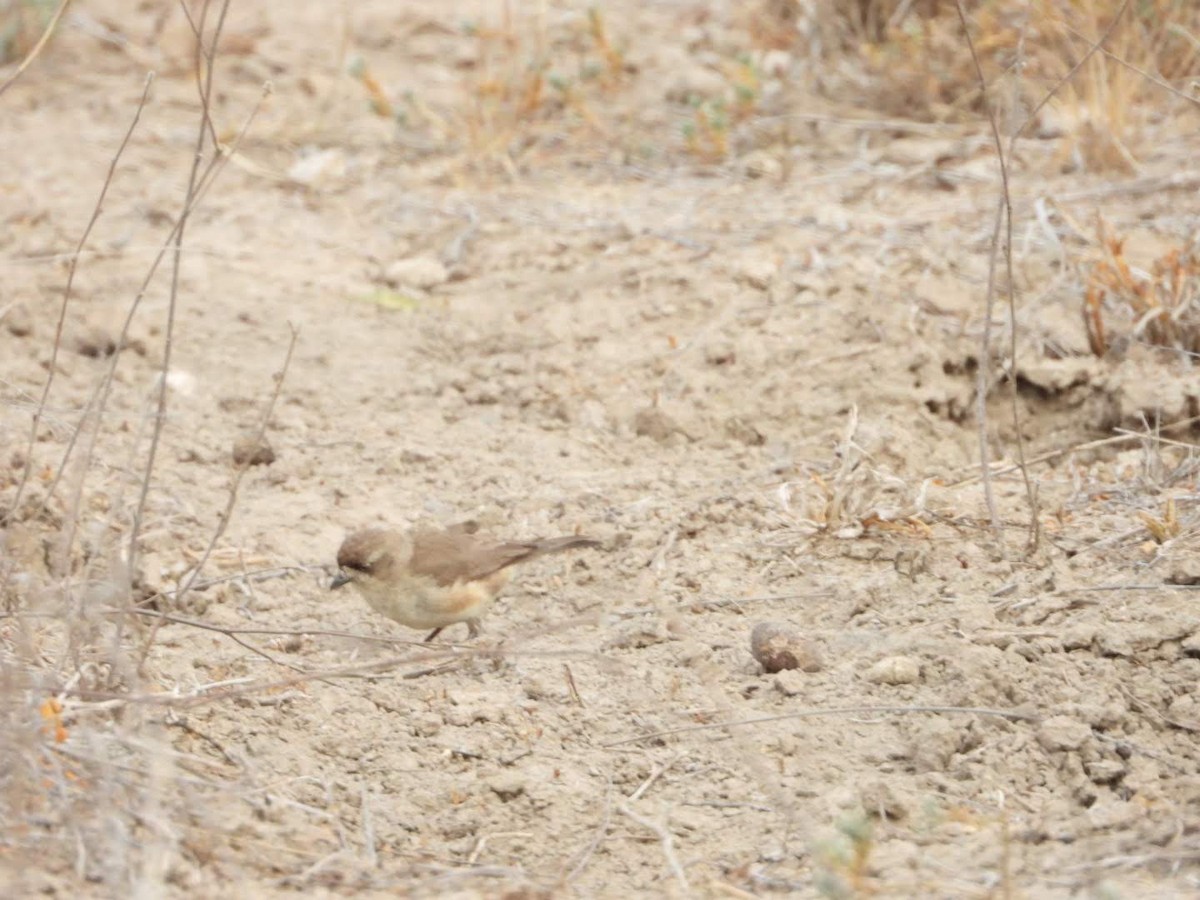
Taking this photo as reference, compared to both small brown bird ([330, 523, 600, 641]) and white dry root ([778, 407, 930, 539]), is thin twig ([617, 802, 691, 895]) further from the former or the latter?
white dry root ([778, 407, 930, 539])

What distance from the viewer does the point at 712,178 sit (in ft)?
26.5

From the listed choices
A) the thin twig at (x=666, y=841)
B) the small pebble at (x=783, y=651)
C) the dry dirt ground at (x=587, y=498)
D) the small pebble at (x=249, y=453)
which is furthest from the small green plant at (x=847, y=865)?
the small pebble at (x=249, y=453)

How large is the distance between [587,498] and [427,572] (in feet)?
3.06

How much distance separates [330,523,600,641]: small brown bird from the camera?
5051 millimetres

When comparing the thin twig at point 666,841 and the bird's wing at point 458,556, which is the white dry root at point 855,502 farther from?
the thin twig at point 666,841

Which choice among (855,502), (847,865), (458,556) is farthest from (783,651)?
(847,865)

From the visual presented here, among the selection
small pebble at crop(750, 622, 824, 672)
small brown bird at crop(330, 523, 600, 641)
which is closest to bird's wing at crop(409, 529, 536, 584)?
small brown bird at crop(330, 523, 600, 641)

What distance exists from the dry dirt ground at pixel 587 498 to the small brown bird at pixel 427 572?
0.56 feet

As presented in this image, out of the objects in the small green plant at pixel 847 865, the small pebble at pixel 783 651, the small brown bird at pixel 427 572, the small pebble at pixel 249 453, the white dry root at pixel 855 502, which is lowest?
the small pebble at pixel 249 453

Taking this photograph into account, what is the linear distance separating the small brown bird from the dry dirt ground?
172mm

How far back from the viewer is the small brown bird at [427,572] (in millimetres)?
5051

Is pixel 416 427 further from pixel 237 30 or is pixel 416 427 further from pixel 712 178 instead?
pixel 237 30

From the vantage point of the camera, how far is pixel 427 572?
5047 mm

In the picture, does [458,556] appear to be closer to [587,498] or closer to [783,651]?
[587,498]
